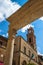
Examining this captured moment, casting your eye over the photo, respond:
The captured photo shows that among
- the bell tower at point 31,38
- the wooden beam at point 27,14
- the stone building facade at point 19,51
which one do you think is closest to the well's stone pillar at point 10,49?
the wooden beam at point 27,14

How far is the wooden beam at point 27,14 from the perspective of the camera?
7.48 meters

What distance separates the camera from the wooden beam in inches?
294

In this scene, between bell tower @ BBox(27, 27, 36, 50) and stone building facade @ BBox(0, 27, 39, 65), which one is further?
bell tower @ BBox(27, 27, 36, 50)

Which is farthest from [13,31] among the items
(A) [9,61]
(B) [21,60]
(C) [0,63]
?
(B) [21,60]

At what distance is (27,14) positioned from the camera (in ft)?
26.2

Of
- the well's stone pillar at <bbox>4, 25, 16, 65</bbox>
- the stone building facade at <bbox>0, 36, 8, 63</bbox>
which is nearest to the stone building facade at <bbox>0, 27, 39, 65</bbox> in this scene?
the stone building facade at <bbox>0, 36, 8, 63</bbox>

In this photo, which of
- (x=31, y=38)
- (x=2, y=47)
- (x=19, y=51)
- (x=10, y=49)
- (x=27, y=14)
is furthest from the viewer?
(x=31, y=38)

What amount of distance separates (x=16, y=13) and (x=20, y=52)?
18.8 meters

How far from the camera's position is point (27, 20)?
8.26 m

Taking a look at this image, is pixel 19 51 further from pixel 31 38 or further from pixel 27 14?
pixel 27 14

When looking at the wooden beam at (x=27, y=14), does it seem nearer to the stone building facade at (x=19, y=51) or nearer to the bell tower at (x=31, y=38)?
the stone building facade at (x=19, y=51)

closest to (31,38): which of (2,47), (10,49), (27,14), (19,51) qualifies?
(19,51)

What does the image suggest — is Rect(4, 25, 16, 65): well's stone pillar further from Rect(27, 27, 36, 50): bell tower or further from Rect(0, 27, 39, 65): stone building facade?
Rect(27, 27, 36, 50): bell tower

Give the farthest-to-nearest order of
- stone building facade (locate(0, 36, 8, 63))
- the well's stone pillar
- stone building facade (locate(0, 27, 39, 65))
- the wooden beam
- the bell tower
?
the bell tower, stone building facade (locate(0, 27, 39, 65)), stone building facade (locate(0, 36, 8, 63)), the well's stone pillar, the wooden beam
